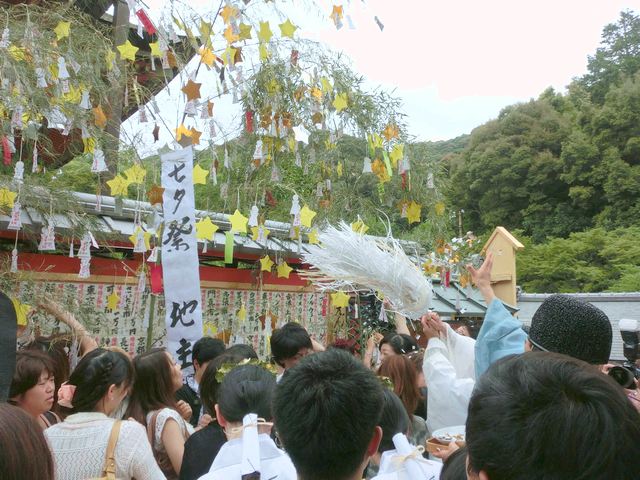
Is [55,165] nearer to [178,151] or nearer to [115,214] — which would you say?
[115,214]

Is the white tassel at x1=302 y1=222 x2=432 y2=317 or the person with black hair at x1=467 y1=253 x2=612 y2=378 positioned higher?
the white tassel at x1=302 y1=222 x2=432 y2=317

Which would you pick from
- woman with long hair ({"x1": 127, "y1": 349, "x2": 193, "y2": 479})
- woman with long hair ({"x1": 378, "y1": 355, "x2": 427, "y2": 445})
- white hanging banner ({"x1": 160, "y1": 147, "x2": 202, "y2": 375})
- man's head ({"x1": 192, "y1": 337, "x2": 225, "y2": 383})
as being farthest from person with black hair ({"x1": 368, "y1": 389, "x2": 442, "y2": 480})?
white hanging banner ({"x1": 160, "y1": 147, "x2": 202, "y2": 375})

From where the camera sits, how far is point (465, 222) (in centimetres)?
2633

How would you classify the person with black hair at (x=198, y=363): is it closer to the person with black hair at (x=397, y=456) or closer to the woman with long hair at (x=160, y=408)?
the woman with long hair at (x=160, y=408)

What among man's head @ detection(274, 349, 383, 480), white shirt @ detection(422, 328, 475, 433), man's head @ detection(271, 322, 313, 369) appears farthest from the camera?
man's head @ detection(271, 322, 313, 369)

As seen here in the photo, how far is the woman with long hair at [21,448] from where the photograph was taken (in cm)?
133

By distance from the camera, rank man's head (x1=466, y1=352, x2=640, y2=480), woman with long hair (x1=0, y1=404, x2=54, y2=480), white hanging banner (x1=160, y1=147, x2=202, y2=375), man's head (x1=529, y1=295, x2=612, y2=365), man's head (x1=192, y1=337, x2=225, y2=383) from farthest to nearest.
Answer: white hanging banner (x1=160, y1=147, x2=202, y2=375), man's head (x1=192, y1=337, x2=225, y2=383), man's head (x1=529, y1=295, x2=612, y2=365), woman with long hair (x1=0, y1=404, x2=54, y2=480), man's head (x1=466, y1=352, x2=640, y2=480)

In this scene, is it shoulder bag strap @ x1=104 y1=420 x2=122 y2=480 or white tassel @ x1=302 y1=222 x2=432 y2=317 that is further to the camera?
white tassel @ x1=302 y1=222 x2=432 y2=317

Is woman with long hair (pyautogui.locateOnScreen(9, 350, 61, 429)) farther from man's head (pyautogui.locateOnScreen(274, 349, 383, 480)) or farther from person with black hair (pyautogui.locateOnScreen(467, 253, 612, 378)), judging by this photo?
person with black hair (pyautogui.locateOnScreen(467, 253, 612, 378))

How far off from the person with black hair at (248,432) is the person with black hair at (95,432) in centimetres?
35

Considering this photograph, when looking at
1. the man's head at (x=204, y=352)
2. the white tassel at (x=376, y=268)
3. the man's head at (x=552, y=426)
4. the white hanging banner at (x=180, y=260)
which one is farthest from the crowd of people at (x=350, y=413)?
the white hanging banner at (x=180, y=260)

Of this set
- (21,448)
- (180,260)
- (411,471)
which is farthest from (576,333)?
(180,260)

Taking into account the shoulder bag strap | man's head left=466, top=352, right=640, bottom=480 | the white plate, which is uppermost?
man's head left=466, top=352, right=640, bottom=480

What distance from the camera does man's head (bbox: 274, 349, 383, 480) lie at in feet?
5.08
